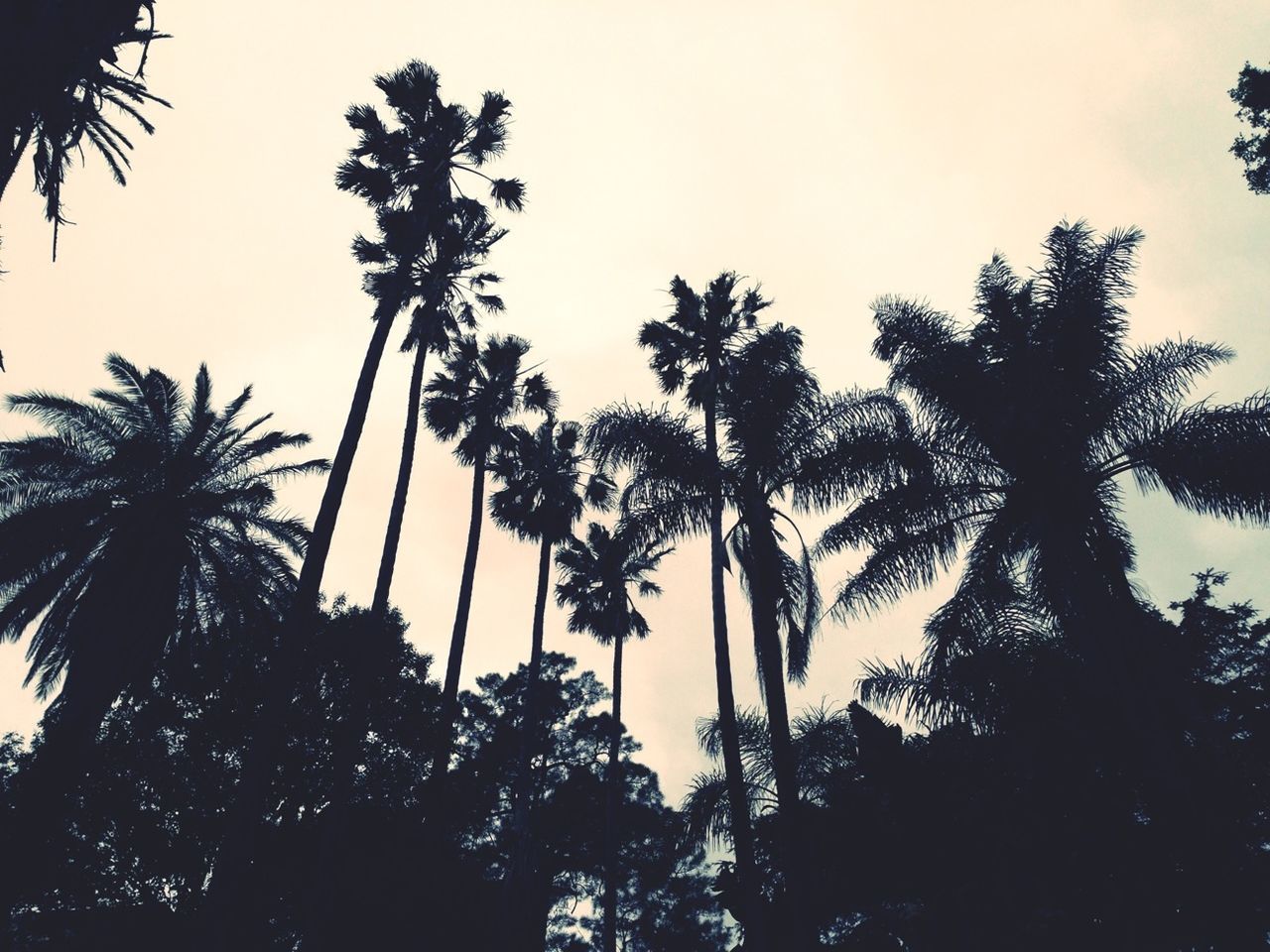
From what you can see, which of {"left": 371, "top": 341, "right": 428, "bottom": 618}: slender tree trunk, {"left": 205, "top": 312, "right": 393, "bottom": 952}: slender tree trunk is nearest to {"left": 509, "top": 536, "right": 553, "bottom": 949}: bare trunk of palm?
{"left": 371, "top": 341, "right": 428, "bottom": 618}: slender tree trunk

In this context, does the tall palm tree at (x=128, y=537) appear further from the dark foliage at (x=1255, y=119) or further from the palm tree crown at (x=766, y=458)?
the dark foliage at (x=1255, y=119)

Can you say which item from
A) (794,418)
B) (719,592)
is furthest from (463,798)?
(794,418)

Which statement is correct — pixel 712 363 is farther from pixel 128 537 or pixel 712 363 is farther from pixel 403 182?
pixel 128 537

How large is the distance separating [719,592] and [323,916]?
30.1 ft

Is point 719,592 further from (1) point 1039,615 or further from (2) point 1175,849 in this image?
(2) point 1175,849

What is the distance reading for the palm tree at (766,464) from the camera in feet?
47.1

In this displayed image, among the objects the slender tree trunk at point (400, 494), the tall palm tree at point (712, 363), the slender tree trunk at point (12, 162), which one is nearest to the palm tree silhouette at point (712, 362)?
Result: the tall palm tree at point (712, 363)

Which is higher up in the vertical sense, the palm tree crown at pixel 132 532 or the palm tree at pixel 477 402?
the palm tree at pixel 477 402

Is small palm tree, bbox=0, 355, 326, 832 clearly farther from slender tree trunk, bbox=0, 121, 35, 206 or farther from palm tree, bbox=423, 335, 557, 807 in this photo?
slender tree trunk, bbox=0, 121, 35, 206

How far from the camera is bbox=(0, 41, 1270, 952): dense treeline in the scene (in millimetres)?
12039

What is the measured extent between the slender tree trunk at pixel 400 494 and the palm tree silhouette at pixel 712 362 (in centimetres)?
603

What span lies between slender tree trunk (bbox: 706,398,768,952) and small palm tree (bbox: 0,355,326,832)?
447 inches

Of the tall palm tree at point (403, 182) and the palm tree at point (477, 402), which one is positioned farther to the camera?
the palm tree at point (477, 402)

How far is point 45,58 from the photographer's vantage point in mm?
4160
